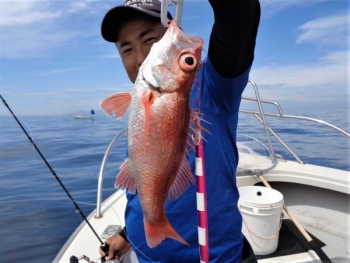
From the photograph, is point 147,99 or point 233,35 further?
point 233,35

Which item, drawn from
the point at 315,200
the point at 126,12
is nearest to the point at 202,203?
the point at 126,12

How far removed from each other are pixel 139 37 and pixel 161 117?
76 centimetres

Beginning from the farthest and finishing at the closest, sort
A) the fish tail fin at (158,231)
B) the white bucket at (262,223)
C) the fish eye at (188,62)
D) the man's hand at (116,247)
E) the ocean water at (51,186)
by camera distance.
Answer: the ocean water at (51,186) → the white bucket at (262,223) → the man's hand at (116,247) → the fish tail fin at (158,231) → the fish eye at (188,62)

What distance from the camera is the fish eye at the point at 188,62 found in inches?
43.1

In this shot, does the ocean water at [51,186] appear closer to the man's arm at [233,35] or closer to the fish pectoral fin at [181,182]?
the fish pectoral fin at [181,182]

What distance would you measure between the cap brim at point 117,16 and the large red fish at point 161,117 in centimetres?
55

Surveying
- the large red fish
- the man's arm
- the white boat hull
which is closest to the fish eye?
the large red fish

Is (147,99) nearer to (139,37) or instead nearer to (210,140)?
(210,140)

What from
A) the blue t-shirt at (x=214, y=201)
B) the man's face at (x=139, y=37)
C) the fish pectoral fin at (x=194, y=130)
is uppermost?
the man's face at (x=139, y=37)

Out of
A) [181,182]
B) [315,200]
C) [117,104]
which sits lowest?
[315,200]

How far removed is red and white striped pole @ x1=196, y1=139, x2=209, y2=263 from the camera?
1.40m

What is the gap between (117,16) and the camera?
1.63 meters

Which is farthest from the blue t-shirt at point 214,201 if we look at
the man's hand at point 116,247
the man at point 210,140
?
the man's hand at point 116,247

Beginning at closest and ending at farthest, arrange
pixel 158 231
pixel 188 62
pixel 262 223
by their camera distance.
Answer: pixel 188 62 < pixel 158 231 < pixel 262 223
